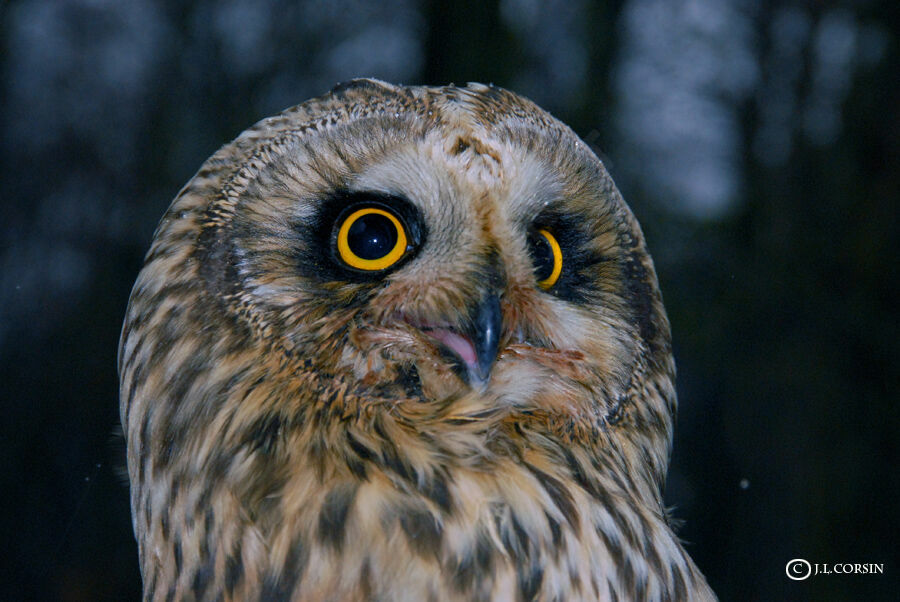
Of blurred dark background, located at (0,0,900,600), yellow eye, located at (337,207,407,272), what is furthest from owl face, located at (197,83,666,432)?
blurred dark background, located at (0,0,900,600)

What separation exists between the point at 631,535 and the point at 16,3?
2.56 m

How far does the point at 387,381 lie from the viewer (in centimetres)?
78

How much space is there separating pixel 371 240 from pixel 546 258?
23cm

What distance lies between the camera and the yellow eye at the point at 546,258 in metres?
0.84

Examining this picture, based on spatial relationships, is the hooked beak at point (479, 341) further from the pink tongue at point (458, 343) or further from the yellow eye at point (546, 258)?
the yellow eye at point (546, 258)

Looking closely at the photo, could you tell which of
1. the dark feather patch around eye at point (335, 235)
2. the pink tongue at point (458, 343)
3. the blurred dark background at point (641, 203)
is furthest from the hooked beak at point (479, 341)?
the blurred dark background at point (641, 203)

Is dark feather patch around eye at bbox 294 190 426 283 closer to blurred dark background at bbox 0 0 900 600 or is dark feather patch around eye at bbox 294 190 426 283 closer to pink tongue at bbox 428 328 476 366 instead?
pink tongue at bbox 428 328 476 366

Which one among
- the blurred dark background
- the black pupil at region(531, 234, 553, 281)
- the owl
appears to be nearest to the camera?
the owl

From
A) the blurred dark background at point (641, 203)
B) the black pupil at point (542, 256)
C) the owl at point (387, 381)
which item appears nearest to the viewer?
the owl at point (387, 381)

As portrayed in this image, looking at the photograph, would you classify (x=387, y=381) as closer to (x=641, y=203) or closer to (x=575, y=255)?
(x=575, y=255)

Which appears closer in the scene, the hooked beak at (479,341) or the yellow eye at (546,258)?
the hooked beak at (479,341)

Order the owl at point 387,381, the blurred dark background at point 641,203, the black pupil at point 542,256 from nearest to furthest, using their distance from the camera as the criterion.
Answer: the owl at point 387,381
the black pupil at point 542,256
the blurred dark background at point 641,203

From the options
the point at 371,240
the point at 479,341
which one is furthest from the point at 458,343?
the point at 371,240

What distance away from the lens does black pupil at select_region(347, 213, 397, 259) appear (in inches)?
30.4
